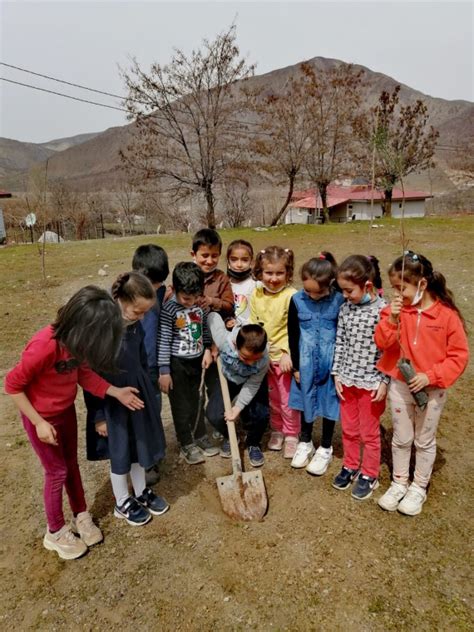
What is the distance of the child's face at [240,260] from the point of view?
117 inches

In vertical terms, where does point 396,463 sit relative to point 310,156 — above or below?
below

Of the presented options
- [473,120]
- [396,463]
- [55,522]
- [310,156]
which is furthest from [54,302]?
[473,120]

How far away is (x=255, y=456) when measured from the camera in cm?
295

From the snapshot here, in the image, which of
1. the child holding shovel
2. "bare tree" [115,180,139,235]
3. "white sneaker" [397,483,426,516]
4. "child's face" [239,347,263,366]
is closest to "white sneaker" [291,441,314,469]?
the child holding shovel

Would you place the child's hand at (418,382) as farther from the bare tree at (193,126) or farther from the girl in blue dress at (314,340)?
the bare tree at (193,126)

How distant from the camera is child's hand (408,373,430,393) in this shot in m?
2.13

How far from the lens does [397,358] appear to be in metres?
2.37

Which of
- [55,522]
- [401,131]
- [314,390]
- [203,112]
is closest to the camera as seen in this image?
[55,522]

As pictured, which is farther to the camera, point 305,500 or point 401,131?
point 401,131

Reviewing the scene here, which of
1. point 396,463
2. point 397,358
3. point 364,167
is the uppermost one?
point 364,167

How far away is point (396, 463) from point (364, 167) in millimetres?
19906

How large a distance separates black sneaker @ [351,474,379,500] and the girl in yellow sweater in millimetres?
503

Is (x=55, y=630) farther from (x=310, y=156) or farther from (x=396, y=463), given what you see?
(x=310, y=156)

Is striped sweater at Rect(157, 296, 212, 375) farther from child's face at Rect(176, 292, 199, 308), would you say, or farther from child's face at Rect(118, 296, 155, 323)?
child's face at Rect(118, 296, 155, 323)
